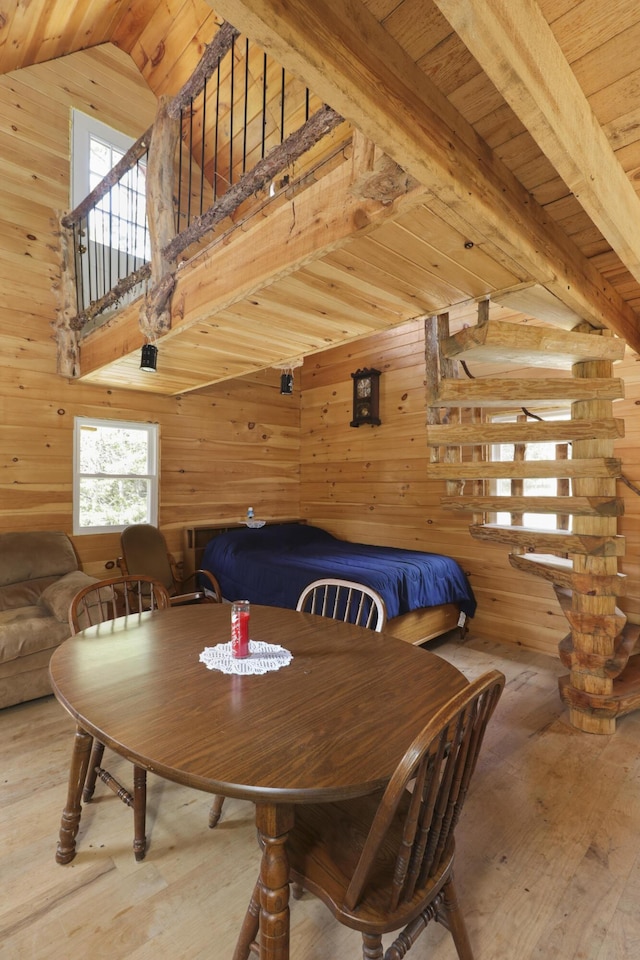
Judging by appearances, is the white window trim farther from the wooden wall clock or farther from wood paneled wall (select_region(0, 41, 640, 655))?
the wooden wall clock

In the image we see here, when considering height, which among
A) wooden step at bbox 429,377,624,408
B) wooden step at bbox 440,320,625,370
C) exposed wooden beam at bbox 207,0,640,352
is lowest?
wooden step at bbox 429,377,624,408

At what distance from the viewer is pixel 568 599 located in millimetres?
3051

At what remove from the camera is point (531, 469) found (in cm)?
275

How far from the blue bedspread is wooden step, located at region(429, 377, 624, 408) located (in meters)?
1.37

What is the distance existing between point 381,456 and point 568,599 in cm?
239

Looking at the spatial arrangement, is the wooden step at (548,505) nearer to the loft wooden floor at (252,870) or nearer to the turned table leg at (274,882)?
the loft wooden floor at (252,870)

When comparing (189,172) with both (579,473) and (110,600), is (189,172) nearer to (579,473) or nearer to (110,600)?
(110,600)

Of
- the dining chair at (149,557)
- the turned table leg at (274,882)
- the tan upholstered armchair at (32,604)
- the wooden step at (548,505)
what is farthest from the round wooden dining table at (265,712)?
the dining chair at (149,557)

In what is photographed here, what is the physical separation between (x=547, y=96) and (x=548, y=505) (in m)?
2.00

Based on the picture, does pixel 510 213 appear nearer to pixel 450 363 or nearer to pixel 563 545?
pixel 450 363

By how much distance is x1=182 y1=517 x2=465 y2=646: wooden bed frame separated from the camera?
3.52 metres

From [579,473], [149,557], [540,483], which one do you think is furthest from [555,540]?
[149,557]

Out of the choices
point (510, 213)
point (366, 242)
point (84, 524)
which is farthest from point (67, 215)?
point (510, 213)

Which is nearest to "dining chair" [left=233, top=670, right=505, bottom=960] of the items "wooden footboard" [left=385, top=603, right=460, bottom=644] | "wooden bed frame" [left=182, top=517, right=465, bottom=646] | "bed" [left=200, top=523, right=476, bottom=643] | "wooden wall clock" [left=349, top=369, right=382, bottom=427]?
"wooden bed frame" [left=182, top=517, right=465, bottom=646]
